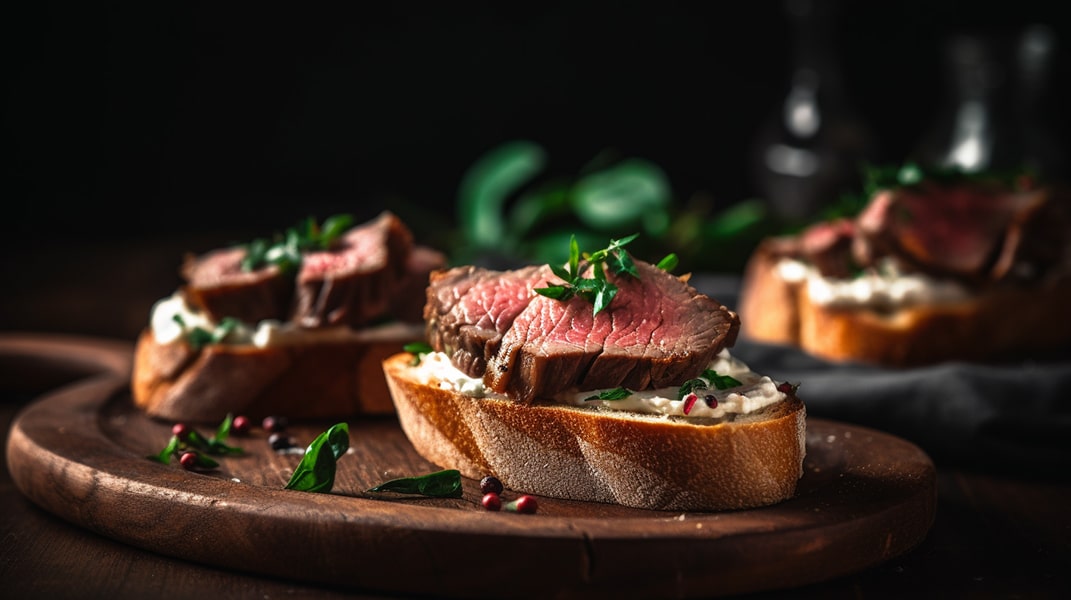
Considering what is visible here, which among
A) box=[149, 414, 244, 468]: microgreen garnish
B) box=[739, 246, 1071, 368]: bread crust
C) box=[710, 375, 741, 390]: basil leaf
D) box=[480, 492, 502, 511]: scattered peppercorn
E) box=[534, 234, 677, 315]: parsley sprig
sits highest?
box=[534, 234, 677, 315]: parsley sprig

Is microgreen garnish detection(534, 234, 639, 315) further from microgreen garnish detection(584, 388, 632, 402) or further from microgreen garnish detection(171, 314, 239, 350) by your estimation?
microgreen garnish detection(171, 314, 239, 350)

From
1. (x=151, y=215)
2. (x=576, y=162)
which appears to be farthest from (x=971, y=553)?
(x=151, y=215)

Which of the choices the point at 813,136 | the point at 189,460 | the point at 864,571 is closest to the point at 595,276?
the point at 864,571

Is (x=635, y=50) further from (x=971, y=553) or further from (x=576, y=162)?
(x=971, y=553)

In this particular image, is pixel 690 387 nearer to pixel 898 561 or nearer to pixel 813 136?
pixel 898 561

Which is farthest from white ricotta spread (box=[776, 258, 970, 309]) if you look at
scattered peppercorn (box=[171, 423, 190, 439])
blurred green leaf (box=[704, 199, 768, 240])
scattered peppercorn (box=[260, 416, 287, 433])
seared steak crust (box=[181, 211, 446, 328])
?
scattered peppercorn (box=[171, 423, 190, 439])

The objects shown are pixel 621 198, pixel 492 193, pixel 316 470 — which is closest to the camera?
pixel 316 470
